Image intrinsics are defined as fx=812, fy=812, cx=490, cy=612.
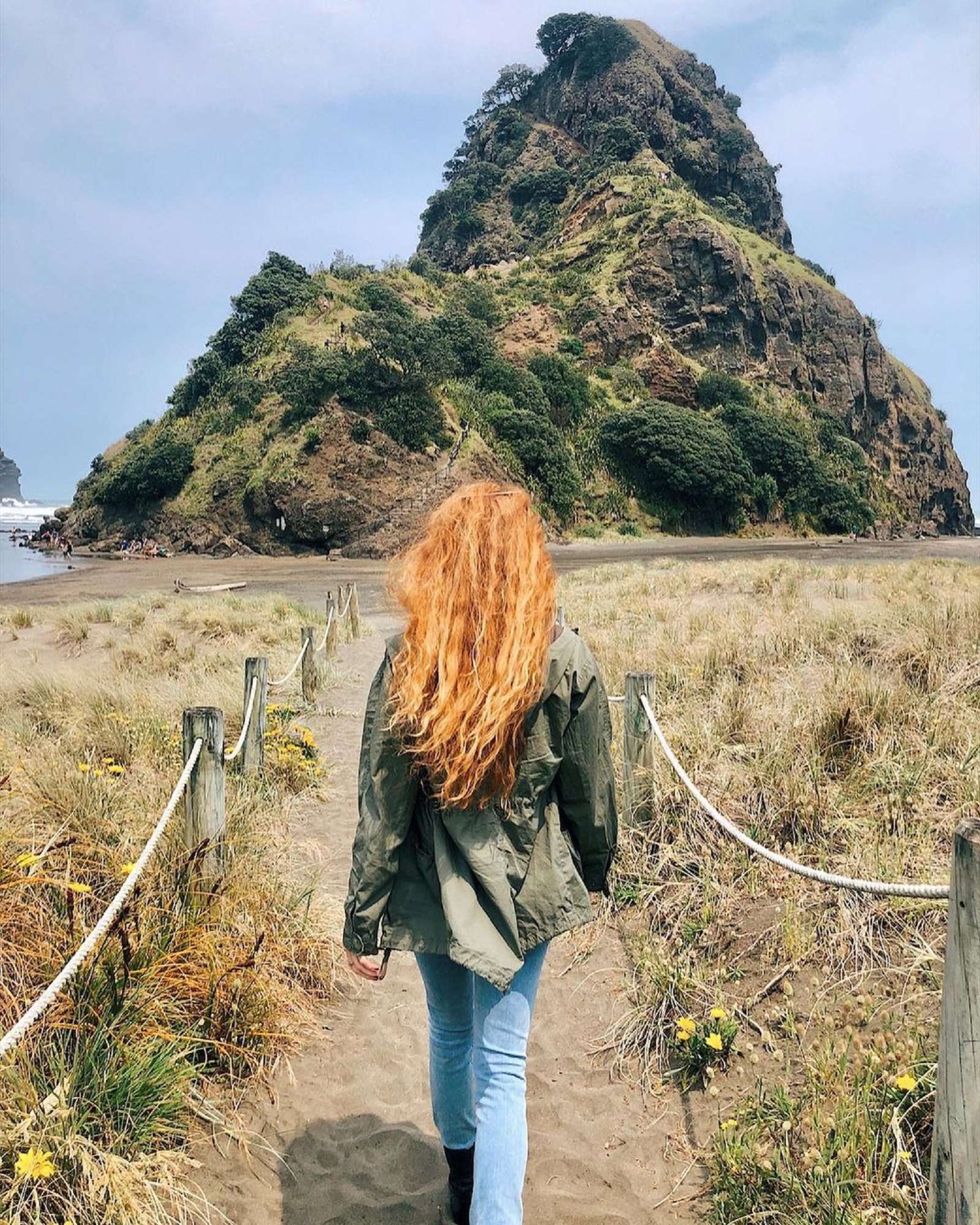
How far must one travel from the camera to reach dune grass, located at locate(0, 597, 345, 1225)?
2.15m

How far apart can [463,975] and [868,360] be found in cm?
8021

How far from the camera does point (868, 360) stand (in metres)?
71.3

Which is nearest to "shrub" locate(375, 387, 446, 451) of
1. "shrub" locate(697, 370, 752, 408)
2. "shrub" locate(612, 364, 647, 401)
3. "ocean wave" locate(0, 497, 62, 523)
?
"shrub" locate(612, 364, 647, 401)

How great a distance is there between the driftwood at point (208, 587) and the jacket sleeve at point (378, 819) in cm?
2133

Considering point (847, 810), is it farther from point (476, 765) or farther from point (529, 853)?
point (476, 765)

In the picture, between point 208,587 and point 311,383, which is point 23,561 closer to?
point 311,383

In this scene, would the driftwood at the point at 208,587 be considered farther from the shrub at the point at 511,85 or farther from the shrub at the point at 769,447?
the shrub at the point at 511,85

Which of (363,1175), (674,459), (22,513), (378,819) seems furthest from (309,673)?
(22,513)

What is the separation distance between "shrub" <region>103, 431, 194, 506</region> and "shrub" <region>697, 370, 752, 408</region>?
1326 inches

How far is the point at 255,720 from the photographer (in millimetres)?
5555

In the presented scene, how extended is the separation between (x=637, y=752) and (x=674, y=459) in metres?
44.5

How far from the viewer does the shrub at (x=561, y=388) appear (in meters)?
47.1

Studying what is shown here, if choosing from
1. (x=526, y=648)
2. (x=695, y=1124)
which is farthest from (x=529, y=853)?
(x=695, y=1124)

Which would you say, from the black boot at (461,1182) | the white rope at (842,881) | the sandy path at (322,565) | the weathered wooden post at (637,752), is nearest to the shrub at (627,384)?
the sandy path at (322,565)
